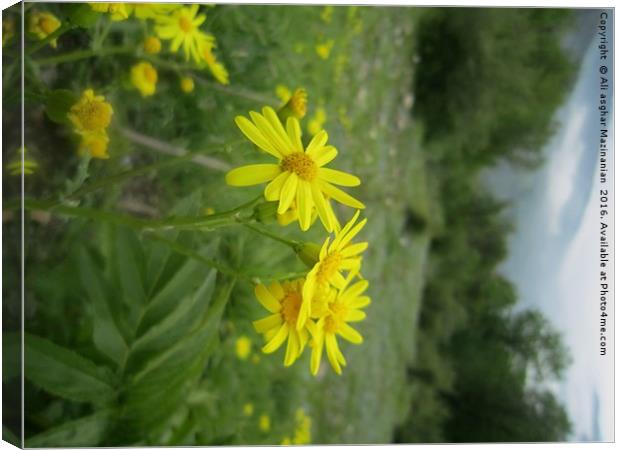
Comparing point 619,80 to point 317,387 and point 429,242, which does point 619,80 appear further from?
point 317,387

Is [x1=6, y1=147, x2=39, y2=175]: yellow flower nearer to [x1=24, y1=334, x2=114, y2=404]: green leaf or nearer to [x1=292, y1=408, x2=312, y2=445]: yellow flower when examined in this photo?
[x1=24, y1=334, x2=114, y2=404]: green leaf

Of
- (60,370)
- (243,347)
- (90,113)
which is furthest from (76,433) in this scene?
(90,113)

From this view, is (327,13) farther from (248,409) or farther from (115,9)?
(248,409)

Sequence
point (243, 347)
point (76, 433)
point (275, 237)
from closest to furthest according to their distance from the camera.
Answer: point (275, 237) → point (76, 433) → point (243, 347)

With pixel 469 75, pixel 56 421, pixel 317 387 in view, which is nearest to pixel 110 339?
pixel 56 421

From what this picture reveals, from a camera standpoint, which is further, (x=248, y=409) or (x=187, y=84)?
(x=248, y=409)

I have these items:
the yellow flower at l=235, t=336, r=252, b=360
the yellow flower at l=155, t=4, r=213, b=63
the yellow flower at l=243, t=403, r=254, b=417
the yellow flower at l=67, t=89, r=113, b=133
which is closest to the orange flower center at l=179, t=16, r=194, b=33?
the yellow flower at l=155, t=4, r=213, b=63
